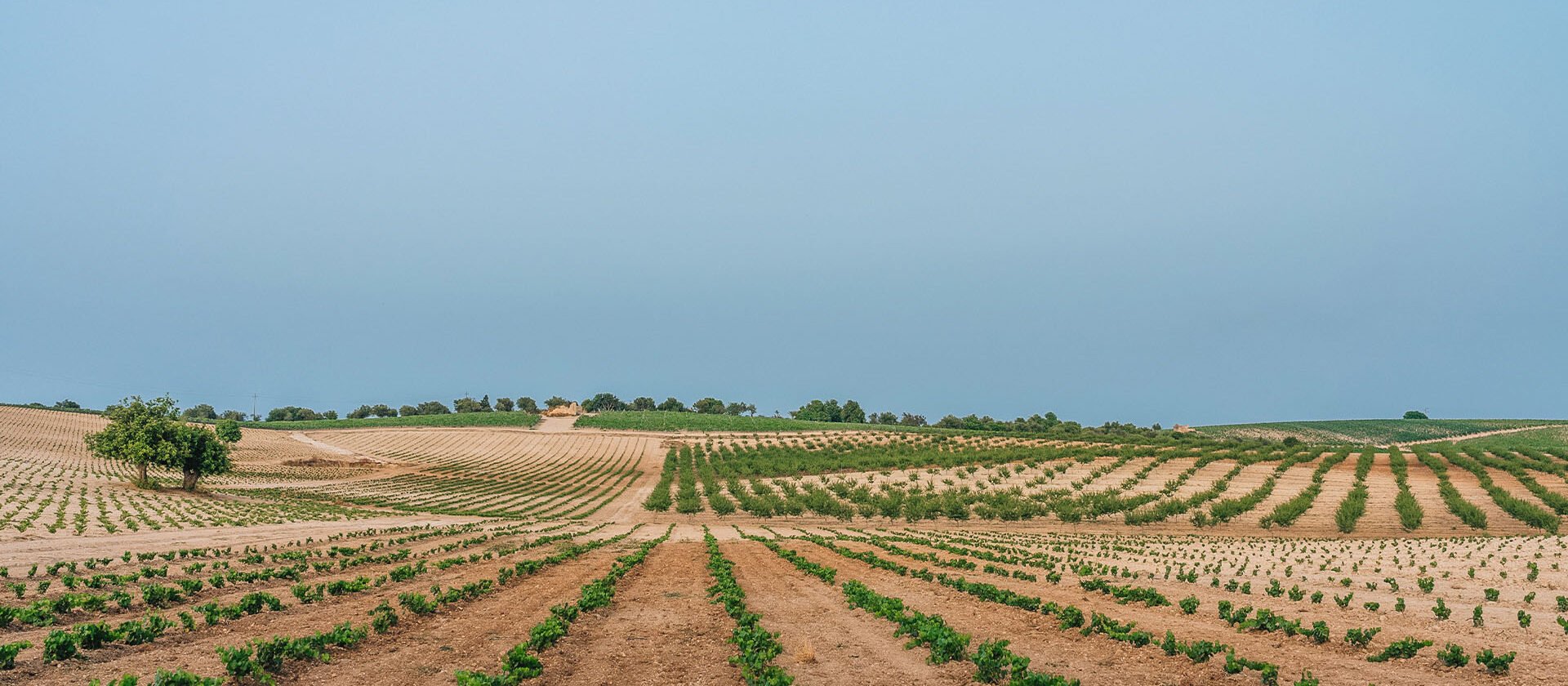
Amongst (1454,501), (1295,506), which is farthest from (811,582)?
(1454,501)

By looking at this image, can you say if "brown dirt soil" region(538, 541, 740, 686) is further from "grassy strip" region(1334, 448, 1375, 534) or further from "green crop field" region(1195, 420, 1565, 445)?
"green crop field" region(1195, 420, 1565, 445)

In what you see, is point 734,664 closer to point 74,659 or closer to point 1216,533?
point 74,659

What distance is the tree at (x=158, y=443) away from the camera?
70000 millimetres

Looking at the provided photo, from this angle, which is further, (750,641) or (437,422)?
(437,422)

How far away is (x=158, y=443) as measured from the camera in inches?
2793

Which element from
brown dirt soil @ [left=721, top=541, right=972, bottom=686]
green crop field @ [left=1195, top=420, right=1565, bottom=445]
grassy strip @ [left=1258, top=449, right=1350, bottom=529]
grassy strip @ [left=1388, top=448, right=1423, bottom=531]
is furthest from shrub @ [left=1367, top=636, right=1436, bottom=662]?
green crop field @ [left=1195, top=420, right=1565, bottom=445]

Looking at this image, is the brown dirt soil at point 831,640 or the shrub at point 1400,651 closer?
the brown dirt soil at point 831,640

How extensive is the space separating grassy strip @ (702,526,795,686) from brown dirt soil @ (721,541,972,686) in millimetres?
360

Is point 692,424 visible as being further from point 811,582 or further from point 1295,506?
point 811,582

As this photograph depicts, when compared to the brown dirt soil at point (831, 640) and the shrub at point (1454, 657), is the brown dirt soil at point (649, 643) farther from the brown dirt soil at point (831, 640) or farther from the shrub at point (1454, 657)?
the shrub at point (1454, 657)

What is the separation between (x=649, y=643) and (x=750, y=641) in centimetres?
272

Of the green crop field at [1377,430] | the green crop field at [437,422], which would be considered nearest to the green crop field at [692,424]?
the green crop field at [437,422]

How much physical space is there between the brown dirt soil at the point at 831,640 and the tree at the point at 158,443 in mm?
69410

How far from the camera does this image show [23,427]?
118188mm
